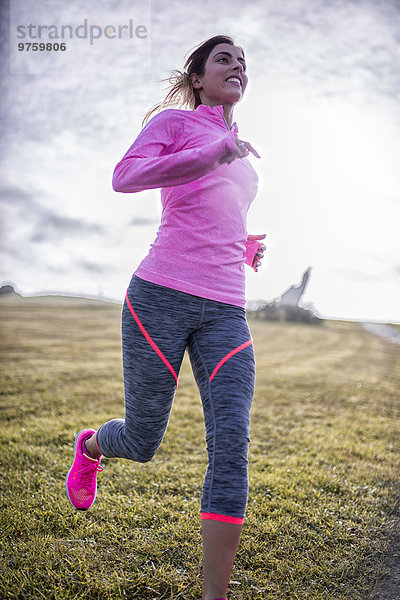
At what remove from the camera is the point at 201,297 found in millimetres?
1854

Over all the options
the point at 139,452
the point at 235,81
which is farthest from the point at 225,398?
the point at 235,81

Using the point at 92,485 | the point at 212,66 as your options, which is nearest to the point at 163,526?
the point at 92,485

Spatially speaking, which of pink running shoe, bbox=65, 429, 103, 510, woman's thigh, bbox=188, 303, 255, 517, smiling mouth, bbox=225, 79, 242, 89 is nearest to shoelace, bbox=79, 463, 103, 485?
pink running shoe, bbox=65, 429, 103, 510

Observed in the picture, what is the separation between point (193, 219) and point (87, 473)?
1.45 m

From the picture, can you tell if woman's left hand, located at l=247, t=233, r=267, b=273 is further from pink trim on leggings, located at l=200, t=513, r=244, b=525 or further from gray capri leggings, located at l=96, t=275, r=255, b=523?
pink trim on leggings, located at l=200, t=513, r=244, b=525

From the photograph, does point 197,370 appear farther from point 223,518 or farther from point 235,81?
point 235,81

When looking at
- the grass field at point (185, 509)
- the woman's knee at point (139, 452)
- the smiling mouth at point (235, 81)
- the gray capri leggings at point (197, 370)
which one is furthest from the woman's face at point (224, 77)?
the grass field at point (185, 509)

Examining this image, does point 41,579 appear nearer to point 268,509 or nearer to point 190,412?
point 268,509

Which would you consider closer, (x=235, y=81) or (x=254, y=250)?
(x=235, y=81)

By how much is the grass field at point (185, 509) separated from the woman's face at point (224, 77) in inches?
85.0

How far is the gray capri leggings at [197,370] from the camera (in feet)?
5.44

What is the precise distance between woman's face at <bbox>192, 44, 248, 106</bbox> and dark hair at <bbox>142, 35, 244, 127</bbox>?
51 millimetres

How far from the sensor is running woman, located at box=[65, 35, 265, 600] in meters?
1.62

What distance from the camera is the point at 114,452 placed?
7.18 feet
